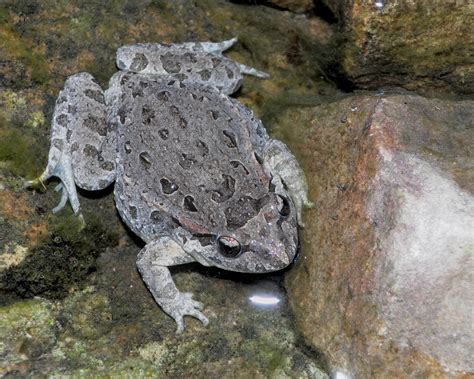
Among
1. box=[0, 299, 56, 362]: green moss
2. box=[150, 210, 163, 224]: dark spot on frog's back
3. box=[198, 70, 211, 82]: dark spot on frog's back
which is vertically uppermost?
box=[198, 70, 211, 82]: dark spot on frog's back

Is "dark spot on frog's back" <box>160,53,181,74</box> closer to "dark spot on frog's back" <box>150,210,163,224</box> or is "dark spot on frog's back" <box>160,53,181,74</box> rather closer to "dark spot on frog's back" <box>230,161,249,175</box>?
"dark spot on frog's back" <box>230,161,249,175</box>

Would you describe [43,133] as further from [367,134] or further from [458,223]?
[458,223]

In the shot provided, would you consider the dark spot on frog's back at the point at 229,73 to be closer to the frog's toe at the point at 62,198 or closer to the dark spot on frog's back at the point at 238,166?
the dark spot on frog's back at the point at 238,166

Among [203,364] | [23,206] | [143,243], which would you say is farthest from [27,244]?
[203,364]

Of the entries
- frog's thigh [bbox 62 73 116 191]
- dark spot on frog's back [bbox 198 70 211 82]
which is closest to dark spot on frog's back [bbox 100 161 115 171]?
frog's thigh [bbox 62 73 116 191]

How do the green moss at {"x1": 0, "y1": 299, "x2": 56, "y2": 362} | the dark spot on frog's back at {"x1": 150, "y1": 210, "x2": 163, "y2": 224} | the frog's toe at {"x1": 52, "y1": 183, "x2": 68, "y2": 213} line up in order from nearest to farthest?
the green moss at {"x1": 0, "y1": 299, "x2": 56, "y2": 362} → the dark spot on frog's back at {"x1": 150, "y1": 210, "x2": 163, "y2": 224} → the frog's toe at {"x1": 52, "y1": 183, "x2": 68, "y2": 213}

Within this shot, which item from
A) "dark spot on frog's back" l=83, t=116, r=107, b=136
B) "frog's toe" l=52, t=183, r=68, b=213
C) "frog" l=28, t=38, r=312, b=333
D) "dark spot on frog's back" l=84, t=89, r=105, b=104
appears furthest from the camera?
"dark spot on frog's back" l=84, t=89, r=105, b=104

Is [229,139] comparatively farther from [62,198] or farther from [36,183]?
[36,183]
